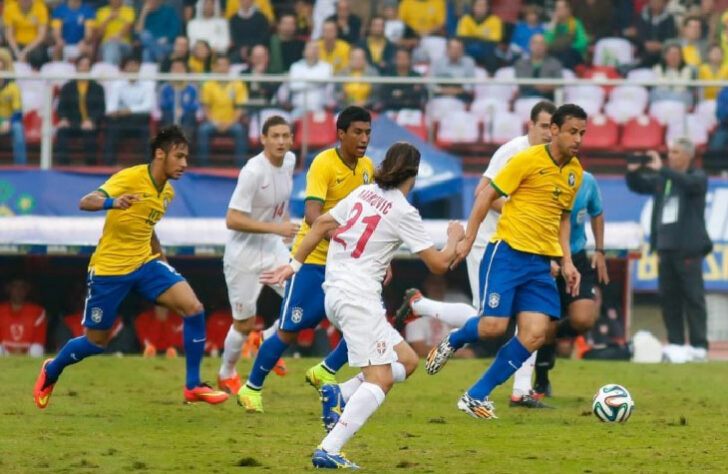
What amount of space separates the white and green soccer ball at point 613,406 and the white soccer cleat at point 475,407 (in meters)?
0.77

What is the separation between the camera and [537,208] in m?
9.93

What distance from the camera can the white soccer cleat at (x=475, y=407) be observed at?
31.9 ft

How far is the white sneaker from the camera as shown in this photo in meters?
16.1

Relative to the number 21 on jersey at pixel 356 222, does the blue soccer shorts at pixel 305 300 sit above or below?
below

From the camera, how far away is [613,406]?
978 cm

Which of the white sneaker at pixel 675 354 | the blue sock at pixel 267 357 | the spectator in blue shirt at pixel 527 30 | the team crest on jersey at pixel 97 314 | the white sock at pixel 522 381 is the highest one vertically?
the spectator in blue shirt at pixel 527 30

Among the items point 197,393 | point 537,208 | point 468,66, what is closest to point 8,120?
point 468,66

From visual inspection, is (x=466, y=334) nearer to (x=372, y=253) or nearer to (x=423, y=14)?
(x=372, y=253)

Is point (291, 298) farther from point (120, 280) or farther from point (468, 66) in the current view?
point (468, 66)

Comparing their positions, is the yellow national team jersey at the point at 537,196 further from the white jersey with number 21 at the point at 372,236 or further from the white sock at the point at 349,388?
the white jersey with number 21 at the point at 372,236

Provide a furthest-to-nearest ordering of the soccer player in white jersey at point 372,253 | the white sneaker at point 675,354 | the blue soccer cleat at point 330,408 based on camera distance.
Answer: the white sneaker at point 675,354, the blue soccer cleat at point 330,408, the soccer player in white jersey at point 372,253

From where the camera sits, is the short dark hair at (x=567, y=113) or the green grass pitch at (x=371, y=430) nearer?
the green grass pitch at (x=371, y=430)

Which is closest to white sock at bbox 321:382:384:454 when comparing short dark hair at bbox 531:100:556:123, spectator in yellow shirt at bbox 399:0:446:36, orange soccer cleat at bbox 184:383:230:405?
orange soccer cleat at bbox 184:383:230:405

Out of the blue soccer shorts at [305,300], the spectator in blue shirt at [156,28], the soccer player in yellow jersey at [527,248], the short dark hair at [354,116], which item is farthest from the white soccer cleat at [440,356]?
the spectator in blue shirt at [156,28]
